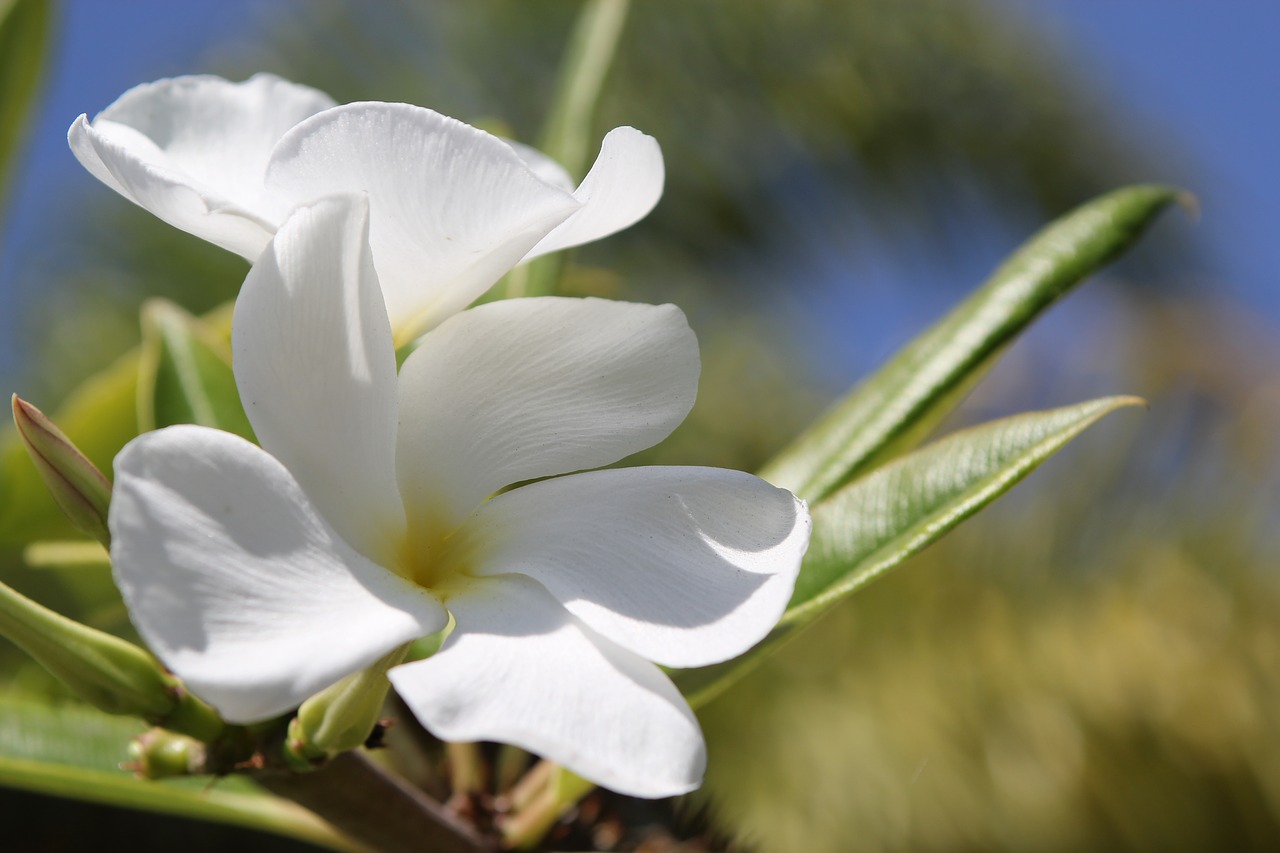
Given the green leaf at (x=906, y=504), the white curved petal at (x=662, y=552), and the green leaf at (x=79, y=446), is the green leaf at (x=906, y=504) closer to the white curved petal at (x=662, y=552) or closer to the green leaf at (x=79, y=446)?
the white curved petal at (x=662, y=552)

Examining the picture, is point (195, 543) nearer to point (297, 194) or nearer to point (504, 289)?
point (297, 194)

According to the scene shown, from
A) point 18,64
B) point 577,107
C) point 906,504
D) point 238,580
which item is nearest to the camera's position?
point 238,580

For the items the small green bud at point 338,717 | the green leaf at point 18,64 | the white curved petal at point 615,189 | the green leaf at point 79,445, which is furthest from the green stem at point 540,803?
the green leaf at point 18,64

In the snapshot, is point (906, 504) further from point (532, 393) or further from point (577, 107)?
point (577, 107)

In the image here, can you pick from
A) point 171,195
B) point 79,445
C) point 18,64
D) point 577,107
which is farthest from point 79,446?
point 171,195

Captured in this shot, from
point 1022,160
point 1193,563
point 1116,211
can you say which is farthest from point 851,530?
point 1022,160

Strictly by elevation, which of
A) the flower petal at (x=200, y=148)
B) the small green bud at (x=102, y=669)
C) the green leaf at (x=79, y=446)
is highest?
the flower petal at (x=200, y=148)
